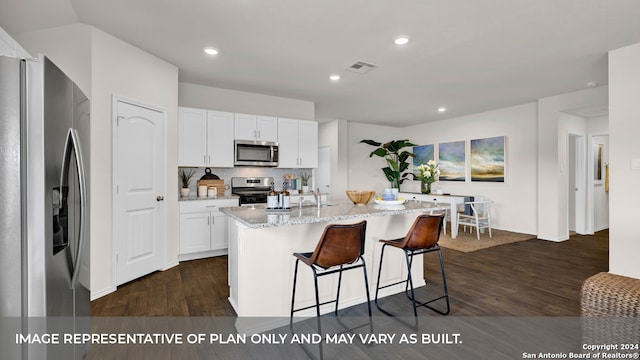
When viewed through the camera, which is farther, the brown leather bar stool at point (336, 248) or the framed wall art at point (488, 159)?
the framed wall art at point (488, 159)

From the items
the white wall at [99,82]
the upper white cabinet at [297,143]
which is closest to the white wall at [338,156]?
the upper white cabinet at [297,143]

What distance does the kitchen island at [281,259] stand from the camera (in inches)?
87.9

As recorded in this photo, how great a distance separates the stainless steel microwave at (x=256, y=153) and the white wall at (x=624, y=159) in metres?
4.34

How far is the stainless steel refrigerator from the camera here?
1.24m

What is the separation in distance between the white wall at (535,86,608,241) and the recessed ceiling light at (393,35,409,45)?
3.84 metres

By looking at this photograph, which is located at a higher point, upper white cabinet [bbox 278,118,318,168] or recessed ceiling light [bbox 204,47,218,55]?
recessed ceiling light [bbox 204,47,218,55]

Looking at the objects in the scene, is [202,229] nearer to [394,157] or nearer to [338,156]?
[338,156]

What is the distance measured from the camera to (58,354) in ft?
4.75

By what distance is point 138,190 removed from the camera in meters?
3.34

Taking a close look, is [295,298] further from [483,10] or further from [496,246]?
[496,246]

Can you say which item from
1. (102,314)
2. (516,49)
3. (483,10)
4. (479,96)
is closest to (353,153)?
(479,96)


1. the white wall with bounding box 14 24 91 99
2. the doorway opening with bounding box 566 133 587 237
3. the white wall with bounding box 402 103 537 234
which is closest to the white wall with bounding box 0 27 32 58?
the white wall with bounding box 14 24 91 99

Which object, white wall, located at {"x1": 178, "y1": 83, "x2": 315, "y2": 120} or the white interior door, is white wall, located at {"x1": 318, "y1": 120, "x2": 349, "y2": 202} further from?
the white interior door

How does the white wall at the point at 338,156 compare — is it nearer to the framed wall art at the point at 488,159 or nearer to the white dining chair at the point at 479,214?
the white dining chair at the point at 479,214
